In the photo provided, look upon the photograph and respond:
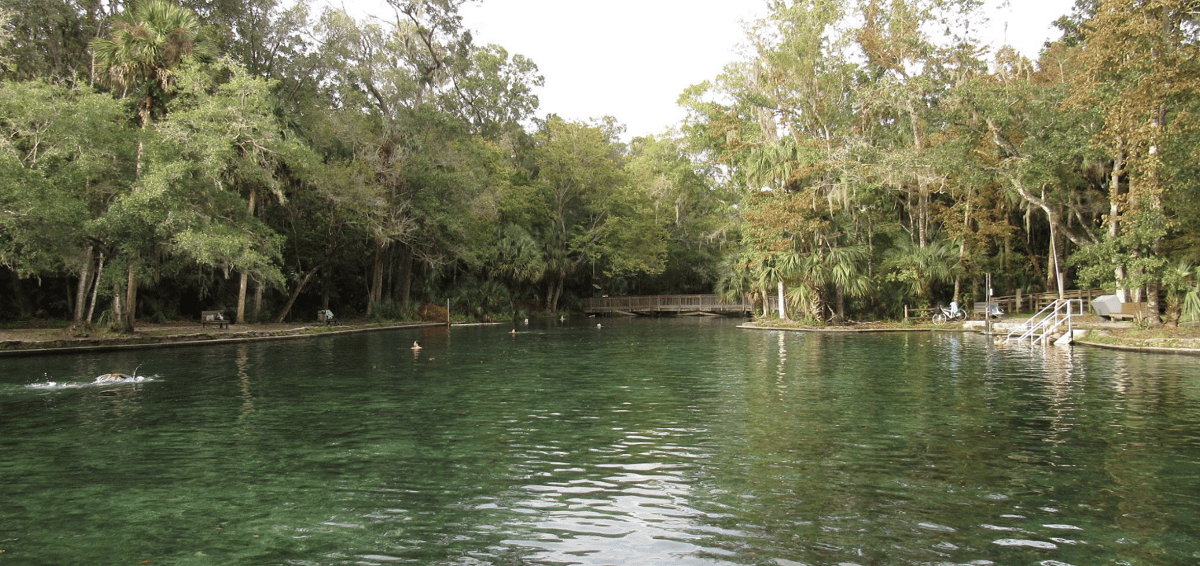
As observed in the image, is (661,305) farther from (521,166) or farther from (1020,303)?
(1020,303)

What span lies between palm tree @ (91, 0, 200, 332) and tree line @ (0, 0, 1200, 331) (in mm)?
98

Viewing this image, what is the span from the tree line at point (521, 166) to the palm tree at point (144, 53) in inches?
3.9

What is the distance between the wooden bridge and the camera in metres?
59.2

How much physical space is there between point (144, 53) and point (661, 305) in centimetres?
4263

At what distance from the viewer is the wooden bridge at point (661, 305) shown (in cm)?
5925

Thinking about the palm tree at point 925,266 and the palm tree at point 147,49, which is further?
the palm tree at point 925,266

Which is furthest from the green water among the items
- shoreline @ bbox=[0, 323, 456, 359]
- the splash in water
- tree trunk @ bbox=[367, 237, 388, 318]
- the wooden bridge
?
the wooden bridge

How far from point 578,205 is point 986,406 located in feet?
156

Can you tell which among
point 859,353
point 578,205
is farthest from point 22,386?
point 578,205

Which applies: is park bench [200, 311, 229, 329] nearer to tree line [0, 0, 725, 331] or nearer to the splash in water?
tree line [0, 0, 725, 331]

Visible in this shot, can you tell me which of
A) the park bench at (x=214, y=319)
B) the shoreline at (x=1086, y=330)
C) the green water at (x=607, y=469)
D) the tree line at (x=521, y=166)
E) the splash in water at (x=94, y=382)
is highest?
the tree line at (x=521, y=166)

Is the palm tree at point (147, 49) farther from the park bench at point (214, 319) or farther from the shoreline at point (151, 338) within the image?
the park bench at point (214, 319)

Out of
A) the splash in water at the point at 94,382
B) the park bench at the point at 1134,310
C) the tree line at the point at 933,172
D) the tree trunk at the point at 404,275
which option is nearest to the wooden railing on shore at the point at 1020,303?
the tree line at the point at 933,172

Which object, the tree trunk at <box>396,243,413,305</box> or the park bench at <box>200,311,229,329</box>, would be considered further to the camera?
the tree trunk at <box>396,243,413,305</box>
